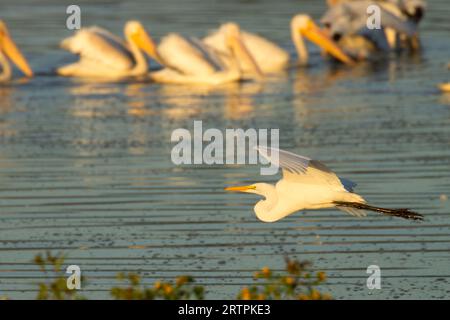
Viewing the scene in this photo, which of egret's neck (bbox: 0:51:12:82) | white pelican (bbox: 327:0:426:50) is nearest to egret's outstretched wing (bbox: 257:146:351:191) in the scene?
egret's neck (bbox: 0:51:12:82)

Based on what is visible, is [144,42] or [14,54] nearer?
[14,54]

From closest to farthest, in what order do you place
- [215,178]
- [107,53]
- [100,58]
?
1. [215,178]
2. [100,58]
3. [107,53]

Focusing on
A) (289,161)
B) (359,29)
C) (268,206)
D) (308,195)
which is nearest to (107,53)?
(359,29)

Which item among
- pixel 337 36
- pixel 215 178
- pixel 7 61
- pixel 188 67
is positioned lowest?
pixel 215 178

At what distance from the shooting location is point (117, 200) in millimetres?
11742

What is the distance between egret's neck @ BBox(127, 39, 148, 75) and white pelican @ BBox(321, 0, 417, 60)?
289 centimetres

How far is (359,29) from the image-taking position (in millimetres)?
22359

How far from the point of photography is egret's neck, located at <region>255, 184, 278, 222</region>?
956 cm

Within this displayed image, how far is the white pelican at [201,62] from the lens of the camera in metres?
19.0

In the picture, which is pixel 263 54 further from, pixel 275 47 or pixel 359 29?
pixel 359 29

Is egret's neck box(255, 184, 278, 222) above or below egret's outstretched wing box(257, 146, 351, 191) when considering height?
below

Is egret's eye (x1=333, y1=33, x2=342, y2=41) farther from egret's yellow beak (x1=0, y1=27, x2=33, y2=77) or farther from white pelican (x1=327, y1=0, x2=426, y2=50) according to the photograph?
egret's yellow beak (x1=0, y1=27, x2=33, y2=77)

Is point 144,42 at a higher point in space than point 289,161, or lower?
higher

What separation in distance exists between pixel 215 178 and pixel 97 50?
753cm
